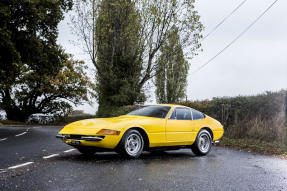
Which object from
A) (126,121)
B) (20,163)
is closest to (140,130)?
(126,121)

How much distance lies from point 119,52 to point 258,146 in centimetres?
1862

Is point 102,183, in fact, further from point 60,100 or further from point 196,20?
point 60,100

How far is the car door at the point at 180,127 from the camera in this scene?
344 inches

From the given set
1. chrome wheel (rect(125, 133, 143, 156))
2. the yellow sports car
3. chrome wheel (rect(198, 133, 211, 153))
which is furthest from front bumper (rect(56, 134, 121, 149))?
chrome wheel (rect(198, 133, 211, 153))

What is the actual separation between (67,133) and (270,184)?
4770mm

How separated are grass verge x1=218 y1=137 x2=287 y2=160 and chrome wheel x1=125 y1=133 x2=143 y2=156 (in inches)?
195

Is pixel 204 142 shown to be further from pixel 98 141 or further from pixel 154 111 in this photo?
pixel 98 141

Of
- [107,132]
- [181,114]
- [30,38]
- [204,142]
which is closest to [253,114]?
[204,142]

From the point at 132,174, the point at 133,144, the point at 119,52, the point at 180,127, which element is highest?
the point at 119,52

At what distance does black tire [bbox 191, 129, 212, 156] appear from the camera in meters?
9.41

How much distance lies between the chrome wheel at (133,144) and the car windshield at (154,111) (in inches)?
38.7

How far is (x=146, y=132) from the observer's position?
26.6 feet

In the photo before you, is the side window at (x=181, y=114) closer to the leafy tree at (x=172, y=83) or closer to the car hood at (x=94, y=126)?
the car hood at (x=94, y=126)

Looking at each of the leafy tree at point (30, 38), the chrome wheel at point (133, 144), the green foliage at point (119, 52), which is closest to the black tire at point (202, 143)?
the chrome wheel at point (133, 144)
